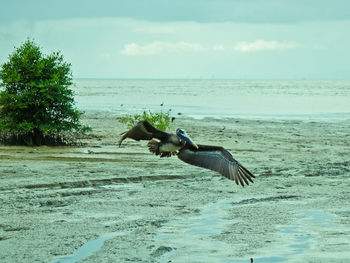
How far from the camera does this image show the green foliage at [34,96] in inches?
609

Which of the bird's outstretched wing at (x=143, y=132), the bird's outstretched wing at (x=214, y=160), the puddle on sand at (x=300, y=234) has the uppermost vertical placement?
the bird's outstretched wing at (x=143, y=132)

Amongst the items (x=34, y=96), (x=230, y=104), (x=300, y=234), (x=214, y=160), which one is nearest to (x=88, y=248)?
(x=214, y=160)

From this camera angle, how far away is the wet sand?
7.15m

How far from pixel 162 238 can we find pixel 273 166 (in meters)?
6.38

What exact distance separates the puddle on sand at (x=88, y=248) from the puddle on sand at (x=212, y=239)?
69cm

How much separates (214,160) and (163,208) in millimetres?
1316

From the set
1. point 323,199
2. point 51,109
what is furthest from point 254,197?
point 51,109

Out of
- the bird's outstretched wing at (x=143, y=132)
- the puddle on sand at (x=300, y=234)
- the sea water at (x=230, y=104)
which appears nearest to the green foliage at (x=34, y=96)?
the sea water at (x=230, y=104)

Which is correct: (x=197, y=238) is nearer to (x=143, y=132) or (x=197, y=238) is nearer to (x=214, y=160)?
(x=214, y=160)

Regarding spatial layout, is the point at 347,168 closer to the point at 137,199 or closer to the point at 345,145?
the point at 345,145

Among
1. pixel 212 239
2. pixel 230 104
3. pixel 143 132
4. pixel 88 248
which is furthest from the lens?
pixel 230 104

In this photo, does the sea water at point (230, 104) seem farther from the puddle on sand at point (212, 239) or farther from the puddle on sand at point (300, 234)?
the puddle on sand at point (300, 234)

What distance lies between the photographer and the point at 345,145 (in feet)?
59.6

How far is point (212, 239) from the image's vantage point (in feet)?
25.2
